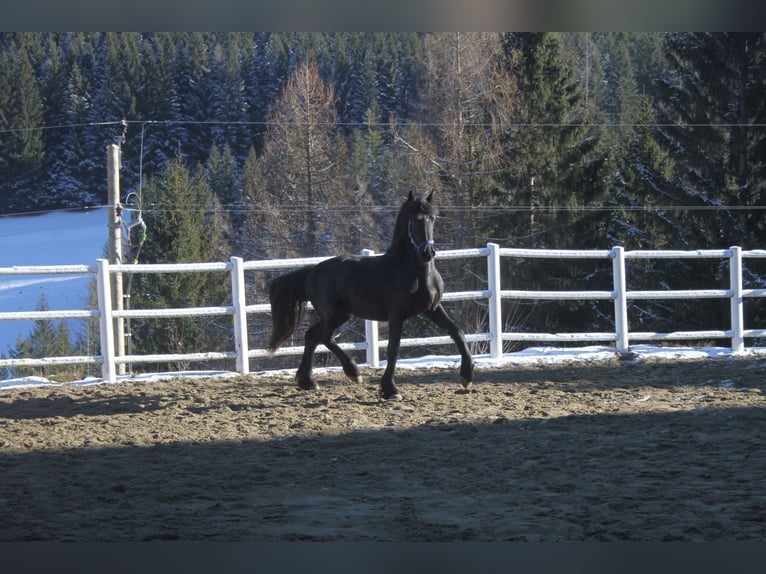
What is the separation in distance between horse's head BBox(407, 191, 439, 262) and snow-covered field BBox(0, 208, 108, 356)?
117 feet

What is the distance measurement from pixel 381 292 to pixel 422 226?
880 millimetres

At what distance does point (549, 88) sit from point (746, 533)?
2307 cm

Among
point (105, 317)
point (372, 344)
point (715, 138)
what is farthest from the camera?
point (715, 138)

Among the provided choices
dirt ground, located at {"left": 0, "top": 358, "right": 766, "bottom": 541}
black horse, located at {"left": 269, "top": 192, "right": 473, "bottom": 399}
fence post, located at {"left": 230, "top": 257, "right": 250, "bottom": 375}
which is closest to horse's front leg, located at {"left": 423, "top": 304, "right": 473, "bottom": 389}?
black horse, located at {"left": 269, "top": 192, "right": 473, "bottom": 399}

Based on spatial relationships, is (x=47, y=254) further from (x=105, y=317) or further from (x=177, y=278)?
(x=105, y=317)

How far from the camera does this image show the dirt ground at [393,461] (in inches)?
161

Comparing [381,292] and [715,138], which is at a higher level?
[715,138]

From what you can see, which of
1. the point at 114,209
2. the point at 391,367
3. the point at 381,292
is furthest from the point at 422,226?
the point at 114,209

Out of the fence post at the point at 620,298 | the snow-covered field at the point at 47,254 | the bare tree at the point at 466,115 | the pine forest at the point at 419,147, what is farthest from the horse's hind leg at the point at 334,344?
the snow-covered field at the point at 47,254

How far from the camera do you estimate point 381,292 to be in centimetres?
762

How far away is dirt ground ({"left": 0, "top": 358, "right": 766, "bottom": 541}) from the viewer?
4.09 metres

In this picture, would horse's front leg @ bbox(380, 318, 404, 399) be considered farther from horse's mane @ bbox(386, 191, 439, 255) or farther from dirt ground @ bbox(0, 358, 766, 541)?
horse's mane @ bbox(386, 191, 439, 255)

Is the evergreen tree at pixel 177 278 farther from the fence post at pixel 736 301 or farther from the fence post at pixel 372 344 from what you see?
the fence post at pixel 736 301

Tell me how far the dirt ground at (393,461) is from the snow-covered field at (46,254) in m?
35.1
